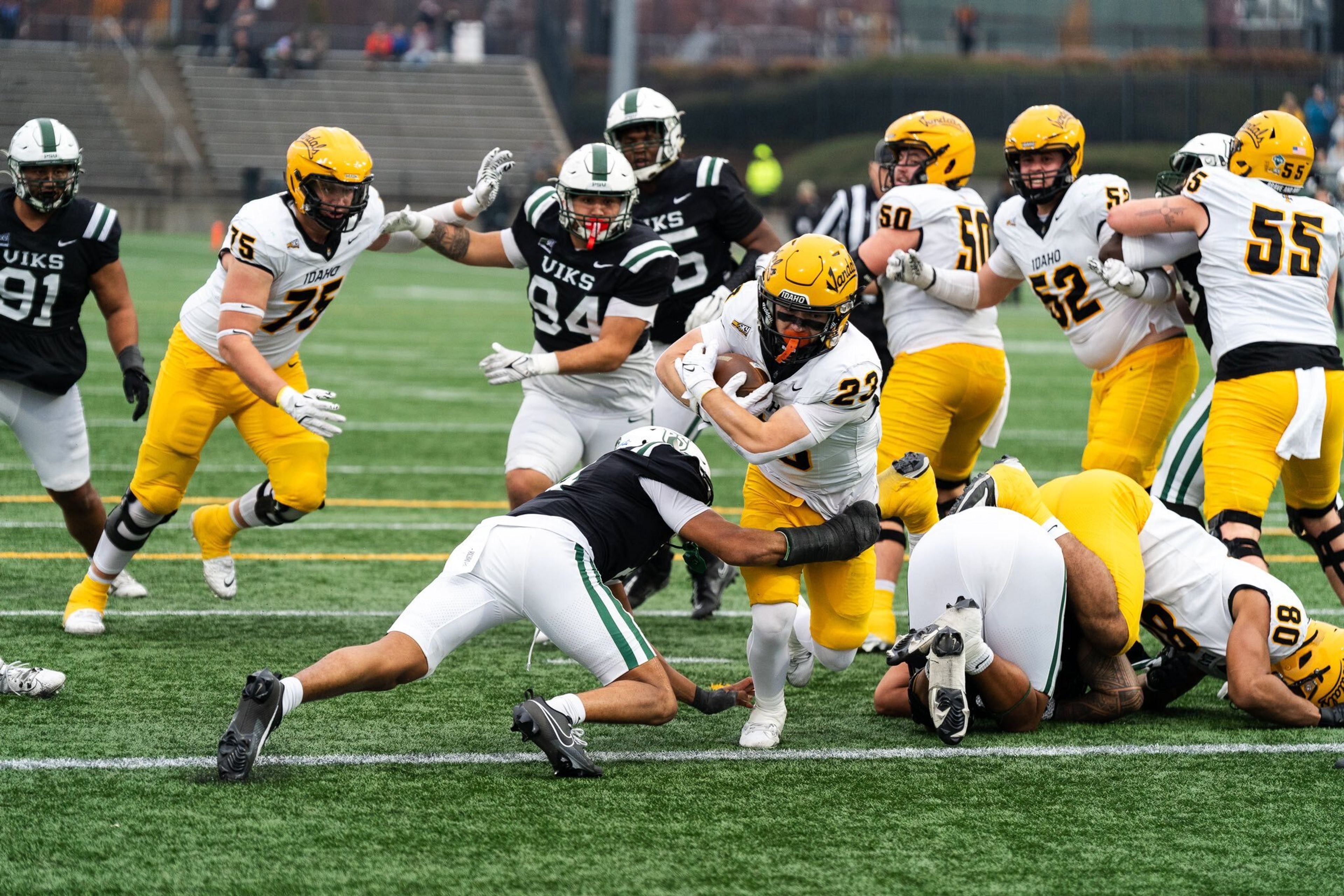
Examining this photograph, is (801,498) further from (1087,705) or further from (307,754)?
(307,754)

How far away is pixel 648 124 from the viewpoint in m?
6.86

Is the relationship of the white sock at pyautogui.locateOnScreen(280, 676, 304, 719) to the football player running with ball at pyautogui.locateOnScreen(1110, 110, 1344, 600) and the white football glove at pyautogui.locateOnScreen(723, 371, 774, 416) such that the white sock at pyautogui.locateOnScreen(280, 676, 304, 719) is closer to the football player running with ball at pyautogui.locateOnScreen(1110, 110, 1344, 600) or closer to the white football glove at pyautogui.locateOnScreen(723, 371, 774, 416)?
the white football glove at pyautogui.locateOnScreen(723, 371, 774, 416)

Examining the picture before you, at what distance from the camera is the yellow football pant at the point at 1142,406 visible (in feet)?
20.6

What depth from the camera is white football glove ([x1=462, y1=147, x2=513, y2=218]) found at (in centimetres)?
644

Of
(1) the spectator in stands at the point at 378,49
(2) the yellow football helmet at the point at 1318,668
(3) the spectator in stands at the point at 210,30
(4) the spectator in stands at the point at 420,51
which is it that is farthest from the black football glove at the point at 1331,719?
(4) the spectator in stands at the point at 420,51

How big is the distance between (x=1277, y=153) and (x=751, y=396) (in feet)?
7.64

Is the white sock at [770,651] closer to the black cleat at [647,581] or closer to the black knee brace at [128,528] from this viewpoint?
the black cleat at [647,581]

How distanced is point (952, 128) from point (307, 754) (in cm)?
378

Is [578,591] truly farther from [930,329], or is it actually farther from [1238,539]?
[930,329]

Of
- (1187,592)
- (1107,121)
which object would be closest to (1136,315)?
(1187,592)

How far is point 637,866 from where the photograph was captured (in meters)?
3.76

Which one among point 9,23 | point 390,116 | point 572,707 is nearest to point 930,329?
point 572,707

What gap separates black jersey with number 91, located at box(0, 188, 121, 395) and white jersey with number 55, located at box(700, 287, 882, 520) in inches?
101

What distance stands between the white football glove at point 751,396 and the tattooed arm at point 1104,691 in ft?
4.12
